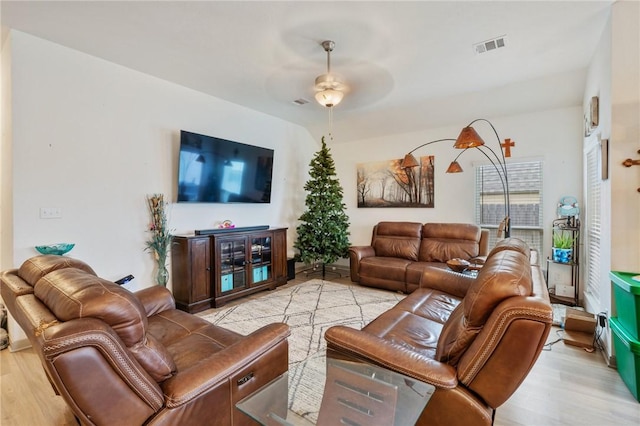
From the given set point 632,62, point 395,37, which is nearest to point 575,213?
point 632,62

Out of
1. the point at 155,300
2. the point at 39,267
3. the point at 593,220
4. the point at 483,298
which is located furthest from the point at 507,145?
the point at 39,267

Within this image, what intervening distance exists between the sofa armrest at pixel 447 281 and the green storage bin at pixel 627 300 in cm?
95

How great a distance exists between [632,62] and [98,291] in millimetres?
3801

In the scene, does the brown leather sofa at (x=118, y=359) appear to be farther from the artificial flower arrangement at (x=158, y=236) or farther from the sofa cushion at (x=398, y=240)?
the sofa cushion at (x=398, y=240)

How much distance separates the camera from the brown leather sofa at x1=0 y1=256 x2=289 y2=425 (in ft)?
2.96

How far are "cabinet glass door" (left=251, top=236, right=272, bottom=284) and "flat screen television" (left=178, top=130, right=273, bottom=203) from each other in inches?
28.3

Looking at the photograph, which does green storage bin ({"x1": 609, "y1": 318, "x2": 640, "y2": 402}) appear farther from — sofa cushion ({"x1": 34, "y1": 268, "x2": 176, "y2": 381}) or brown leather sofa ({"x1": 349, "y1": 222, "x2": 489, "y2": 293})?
sofa cushion ({"x1": 34, "y1": 268, "x2": 176, "y2": 381})

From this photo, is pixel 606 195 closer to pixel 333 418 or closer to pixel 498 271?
pixel 498 271

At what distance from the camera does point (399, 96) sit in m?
4.19

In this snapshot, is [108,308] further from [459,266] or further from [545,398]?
[459,266]

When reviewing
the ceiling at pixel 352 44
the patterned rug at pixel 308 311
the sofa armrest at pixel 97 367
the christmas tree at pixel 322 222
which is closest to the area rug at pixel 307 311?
the patterned rug at pixel 308 311

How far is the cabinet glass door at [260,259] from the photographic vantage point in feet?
13.9

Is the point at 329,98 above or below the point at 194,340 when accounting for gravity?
above

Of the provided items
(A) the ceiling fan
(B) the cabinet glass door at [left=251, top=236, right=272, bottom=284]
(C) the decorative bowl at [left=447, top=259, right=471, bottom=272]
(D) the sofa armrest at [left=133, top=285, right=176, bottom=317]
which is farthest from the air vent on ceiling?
(D) the sofa armrest at [left=133, top=285, right=176, bottom=317]
